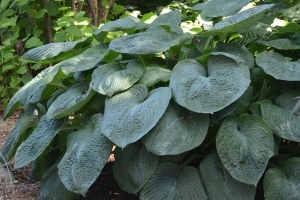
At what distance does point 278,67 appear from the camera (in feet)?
8.07

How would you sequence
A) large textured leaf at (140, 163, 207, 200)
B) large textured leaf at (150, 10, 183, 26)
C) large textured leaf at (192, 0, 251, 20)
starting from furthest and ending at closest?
large textured leaf at (150, 10, 183, 26) → large textured leaf at (192, 0, 251, 20) → large textured leaf at (140, 163, 207, 200)

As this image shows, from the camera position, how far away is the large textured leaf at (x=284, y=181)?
89.0 inches

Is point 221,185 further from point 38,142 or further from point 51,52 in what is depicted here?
point 51,52

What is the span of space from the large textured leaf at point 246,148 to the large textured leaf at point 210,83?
0.20m

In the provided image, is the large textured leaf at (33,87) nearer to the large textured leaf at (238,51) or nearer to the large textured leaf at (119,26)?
the large textured leaf at (119,26)

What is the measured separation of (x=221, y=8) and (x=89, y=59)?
87cm

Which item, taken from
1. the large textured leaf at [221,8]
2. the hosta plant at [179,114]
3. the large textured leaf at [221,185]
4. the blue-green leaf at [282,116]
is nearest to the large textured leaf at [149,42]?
the hosta plant at [179,114]

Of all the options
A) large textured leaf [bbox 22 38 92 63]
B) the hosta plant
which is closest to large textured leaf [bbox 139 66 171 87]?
the hosta plant

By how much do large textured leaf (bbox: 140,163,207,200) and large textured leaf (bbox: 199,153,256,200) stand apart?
0.12ft

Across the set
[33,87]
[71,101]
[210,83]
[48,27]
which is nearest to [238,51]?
[210,83]

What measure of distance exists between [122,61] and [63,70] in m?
0.36

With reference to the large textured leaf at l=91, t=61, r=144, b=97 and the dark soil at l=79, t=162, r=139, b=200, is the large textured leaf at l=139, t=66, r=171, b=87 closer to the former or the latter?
the large textured leaf at l=91, t=61, r=144, b=97

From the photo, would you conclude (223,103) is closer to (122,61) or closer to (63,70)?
(122,61)

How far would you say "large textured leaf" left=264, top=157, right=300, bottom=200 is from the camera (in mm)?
2260
